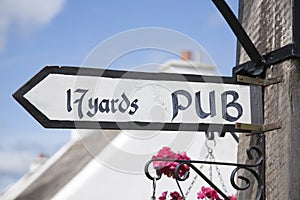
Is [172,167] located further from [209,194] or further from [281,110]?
[281,110]

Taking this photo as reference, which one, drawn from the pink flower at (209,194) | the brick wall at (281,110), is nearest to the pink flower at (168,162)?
the pink flower at (209,194)

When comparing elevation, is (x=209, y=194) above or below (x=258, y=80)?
below

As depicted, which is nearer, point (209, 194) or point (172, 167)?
point (172, 167)

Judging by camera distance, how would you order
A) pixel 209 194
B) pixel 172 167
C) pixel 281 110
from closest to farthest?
pixel 281 110
pixel 172 167
pixel 209 194

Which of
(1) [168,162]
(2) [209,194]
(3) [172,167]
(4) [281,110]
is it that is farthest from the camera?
(2) [209,194]

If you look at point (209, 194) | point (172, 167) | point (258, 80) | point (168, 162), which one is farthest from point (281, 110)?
point (209, 194)

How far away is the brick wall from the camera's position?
1512mm

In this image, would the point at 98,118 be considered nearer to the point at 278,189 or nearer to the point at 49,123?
the point at 49,123

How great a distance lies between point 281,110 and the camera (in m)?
1.57

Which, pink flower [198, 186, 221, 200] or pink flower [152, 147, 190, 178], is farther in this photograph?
pink flower [198, 186, 221, 200]

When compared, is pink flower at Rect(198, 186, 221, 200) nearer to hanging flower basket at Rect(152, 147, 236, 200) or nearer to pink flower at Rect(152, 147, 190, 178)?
hanging flower basket at Rect(152, 147, 236, 200)

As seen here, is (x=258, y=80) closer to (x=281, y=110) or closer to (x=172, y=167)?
(x=281, y=110)

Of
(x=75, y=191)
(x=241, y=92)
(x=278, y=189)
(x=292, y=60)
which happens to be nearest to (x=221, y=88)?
(x=241, y=92)

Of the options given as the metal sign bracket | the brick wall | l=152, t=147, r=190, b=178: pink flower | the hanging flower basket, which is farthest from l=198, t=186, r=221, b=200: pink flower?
the metal sign bracket
